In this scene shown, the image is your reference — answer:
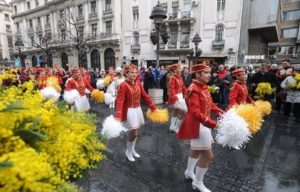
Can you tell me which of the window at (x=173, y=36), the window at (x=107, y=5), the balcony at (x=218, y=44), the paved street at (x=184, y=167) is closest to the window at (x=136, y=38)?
the window at (x=173, y=36)

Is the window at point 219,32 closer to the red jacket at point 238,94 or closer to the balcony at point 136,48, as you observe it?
the balcony at point 136,48

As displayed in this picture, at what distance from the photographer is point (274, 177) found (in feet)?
13.1

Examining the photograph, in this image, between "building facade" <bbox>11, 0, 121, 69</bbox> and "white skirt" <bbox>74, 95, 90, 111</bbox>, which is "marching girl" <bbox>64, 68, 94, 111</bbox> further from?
"building facade" <bbox>11, 0, 121, 69</bbox>

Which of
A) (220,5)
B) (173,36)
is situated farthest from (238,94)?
(173,36)

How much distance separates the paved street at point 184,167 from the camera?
3.68m

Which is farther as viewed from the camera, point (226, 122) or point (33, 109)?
point (226, 122)

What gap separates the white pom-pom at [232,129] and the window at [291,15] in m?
42.9

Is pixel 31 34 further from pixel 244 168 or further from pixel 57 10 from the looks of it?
pixel 244 168

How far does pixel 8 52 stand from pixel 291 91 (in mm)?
66929

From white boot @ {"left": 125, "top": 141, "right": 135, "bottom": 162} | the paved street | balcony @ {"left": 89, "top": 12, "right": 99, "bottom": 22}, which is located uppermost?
balcony @ {"left": 89, "top": 12, "right": 99, "bottom": 22}

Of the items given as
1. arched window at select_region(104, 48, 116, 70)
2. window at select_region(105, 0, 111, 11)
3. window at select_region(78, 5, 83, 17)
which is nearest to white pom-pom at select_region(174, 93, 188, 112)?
arched window at select_region(104, 48, 116, 70)

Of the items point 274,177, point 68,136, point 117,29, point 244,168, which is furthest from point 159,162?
point 117,29

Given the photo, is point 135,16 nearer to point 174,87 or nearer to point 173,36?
point 173,36

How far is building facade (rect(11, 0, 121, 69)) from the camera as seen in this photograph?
32.1 meters
